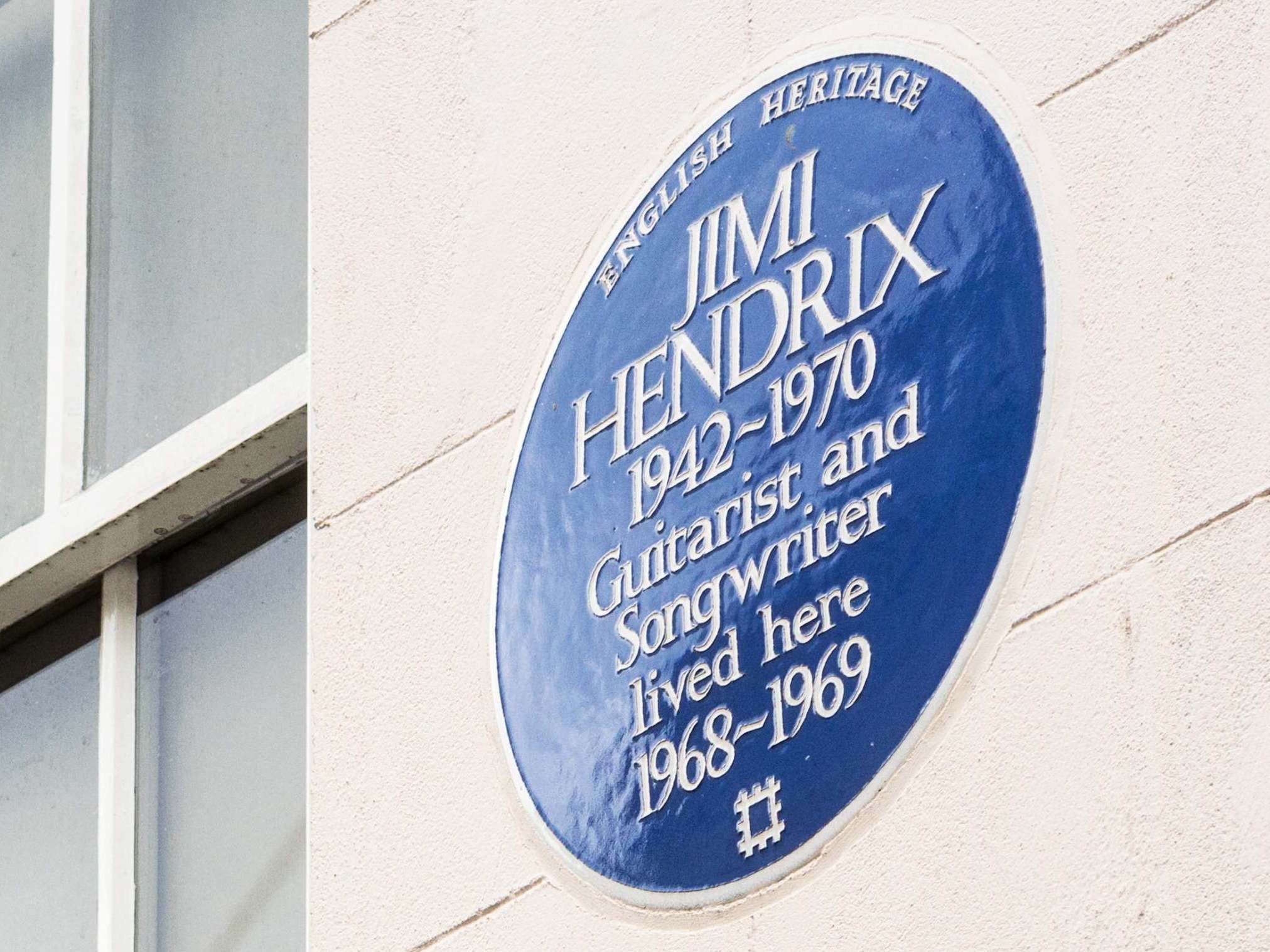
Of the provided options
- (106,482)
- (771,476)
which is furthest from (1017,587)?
(106,482)

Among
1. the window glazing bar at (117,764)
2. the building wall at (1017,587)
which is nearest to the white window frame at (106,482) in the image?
the window glazing bar at (117,764)

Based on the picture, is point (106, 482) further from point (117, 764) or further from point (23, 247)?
point (23, 247)

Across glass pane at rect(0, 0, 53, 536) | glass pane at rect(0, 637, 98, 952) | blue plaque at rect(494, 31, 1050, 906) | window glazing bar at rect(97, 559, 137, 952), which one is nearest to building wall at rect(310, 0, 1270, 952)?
blue plaque at rect(494, 31, 1050, 906)

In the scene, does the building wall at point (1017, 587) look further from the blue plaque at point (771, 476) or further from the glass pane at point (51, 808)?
the glass pane at point (51, 808)

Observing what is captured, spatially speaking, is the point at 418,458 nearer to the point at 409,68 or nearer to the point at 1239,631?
the point at 409,68

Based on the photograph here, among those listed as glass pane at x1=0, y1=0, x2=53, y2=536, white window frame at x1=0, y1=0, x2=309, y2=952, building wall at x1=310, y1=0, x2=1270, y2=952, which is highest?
glass pane at x1=0, y1=0, x2=53, y2=536

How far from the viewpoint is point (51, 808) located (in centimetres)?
683

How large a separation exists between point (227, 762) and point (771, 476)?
75.2 inches

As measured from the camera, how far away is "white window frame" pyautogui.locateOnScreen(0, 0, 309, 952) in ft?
21.2

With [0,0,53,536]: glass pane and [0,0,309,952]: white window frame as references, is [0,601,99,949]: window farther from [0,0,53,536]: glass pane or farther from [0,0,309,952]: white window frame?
[0,0,53,536]: glass pane

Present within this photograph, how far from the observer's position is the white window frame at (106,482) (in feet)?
21.2

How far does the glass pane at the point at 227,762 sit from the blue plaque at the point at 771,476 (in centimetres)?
105

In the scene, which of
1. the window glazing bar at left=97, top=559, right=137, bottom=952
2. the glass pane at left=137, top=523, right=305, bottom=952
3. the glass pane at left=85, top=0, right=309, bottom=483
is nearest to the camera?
the glass pane at left=137, top=523, right=305, bottom=952

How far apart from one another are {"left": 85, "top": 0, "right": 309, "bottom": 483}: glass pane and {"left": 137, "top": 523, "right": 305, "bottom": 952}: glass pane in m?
0.48
